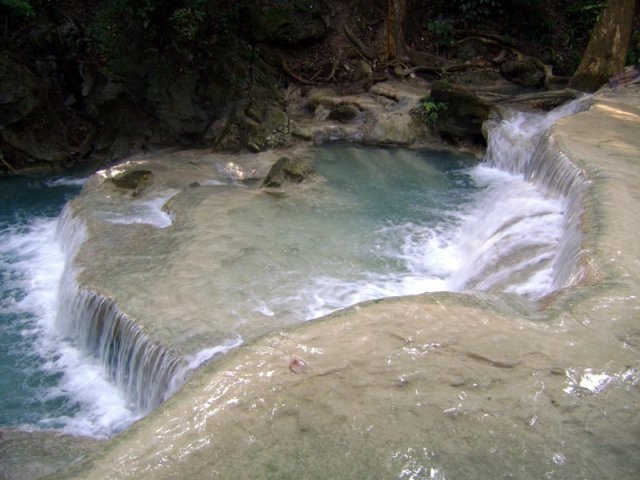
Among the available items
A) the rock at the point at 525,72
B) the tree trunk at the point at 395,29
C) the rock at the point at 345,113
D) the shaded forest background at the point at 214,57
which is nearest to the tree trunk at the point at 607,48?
the shaded forest background at the point at 214,57

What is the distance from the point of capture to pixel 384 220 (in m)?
7.84

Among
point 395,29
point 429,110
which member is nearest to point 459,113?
point 429,110

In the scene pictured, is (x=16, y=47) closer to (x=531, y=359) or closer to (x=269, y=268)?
(x=269, y=268)

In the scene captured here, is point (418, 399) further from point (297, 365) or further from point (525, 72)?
point (525, 72)

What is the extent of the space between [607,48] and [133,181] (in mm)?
8252

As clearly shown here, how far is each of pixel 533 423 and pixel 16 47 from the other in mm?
11880

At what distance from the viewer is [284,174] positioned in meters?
8.50

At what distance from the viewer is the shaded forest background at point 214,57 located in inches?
425

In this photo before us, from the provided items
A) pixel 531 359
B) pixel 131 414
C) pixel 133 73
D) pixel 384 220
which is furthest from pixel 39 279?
pixel 531 359

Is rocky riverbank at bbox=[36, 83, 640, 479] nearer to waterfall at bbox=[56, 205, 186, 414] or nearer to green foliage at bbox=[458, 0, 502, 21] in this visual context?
waterfall at bbox=[56, 205, 186, 414]

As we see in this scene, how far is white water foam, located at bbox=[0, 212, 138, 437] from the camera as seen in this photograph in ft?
16.4

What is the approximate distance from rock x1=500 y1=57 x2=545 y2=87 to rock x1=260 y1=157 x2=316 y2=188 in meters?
6.37

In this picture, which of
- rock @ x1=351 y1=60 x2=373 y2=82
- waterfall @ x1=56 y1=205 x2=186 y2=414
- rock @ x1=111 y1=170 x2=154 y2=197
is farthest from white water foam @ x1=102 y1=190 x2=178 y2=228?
rock @ x1=351 y1=60 x2=373 y2=82

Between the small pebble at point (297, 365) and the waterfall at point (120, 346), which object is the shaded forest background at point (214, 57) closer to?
the waterfall at point (120, 346)
